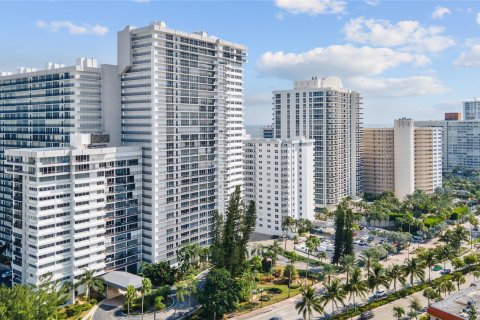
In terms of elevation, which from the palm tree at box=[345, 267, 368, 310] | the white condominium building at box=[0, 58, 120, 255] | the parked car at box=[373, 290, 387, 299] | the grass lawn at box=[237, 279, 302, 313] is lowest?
the grass lawn at box=[237, 279, 302, 313]

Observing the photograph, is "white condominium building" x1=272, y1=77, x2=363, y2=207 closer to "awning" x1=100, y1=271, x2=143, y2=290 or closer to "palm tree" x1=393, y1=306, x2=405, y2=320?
"palm tree" x1=393, y1=306, x2=405, y2=320

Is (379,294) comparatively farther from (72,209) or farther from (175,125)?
(72,209)

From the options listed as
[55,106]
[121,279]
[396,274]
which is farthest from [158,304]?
[55,106]

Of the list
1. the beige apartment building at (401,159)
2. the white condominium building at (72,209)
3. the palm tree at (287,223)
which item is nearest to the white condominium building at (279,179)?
the palm tree at (287,223)

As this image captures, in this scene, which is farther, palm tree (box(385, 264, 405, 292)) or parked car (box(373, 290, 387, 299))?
parked car (box(373, 290, 387, 299))

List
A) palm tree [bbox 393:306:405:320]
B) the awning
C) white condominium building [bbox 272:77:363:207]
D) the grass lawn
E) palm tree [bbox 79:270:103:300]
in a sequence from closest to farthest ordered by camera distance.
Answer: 1. palm tree [bbox 393:306:405:320]
2. palm tree [bbox 79:270:103:300]
3. the grass lawn
4. the awning
5. white condominium building [bbox 272:77:363:207]

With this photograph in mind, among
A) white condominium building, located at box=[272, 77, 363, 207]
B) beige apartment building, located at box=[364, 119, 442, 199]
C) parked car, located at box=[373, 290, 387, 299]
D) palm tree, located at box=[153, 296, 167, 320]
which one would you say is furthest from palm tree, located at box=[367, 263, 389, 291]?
beige apartment building, located at box=[364, 119, 442, 199]

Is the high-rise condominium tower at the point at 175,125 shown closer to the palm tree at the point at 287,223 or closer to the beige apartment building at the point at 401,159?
the palm tree at the point at 287,223
